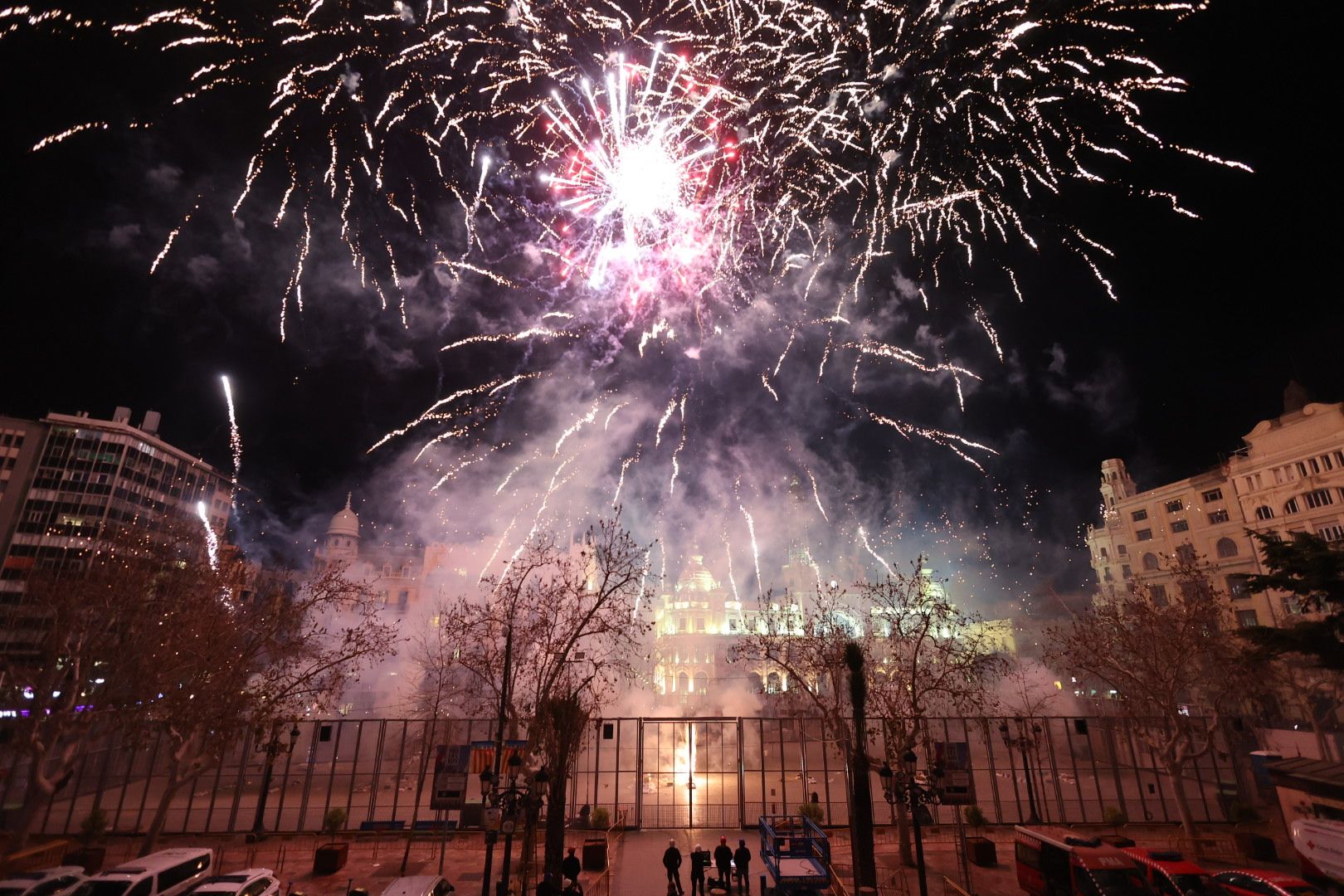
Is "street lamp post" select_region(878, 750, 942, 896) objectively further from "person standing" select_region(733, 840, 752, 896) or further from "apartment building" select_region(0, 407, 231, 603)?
"apartment building" select_region(0, 407, 231, 603)

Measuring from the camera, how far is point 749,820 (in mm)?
33094

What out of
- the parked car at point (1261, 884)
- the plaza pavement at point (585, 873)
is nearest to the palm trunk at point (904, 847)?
the plaza pavement at point (585, 873)

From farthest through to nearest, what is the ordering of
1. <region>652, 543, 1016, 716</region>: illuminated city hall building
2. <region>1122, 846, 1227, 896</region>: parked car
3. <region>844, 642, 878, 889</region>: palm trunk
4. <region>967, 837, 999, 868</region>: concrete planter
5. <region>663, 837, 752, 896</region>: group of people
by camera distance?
<region>652, 543, 1016, 716</region>: illuminated city hall building
<region>967, 837, 999, 868</region>: concrete planter
<region>663, 837, 752, 896</region>: group of people
<region>844, 642, 878, 889</region>: palm trunk
<region>1122, 846, 1227, 896</region>: parked car

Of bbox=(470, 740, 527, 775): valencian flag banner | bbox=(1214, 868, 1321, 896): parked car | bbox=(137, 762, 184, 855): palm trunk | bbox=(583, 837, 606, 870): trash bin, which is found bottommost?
bbox=(583, 837, 606, 870): trash bin

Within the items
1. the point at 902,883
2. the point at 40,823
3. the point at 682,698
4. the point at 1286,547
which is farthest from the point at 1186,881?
the point at 682,698

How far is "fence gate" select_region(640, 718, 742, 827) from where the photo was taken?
101ft

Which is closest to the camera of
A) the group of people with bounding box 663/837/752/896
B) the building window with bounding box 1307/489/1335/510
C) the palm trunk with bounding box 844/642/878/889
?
the palm trunk with bounding box 844/642/878/889

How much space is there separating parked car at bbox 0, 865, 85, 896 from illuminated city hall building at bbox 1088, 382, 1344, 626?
5214cm

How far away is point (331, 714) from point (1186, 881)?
6788 centimetres

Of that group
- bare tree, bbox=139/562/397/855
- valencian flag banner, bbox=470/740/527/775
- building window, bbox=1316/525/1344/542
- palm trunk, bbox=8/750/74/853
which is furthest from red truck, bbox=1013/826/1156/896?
building window, bbox=1316/525/1344/542

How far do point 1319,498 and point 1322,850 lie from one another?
39.9 metres

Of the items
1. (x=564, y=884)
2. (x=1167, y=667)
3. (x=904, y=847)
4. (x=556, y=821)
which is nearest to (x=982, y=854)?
(x=904, y=847)

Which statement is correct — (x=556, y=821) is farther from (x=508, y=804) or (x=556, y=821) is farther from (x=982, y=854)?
(x=982, y=854)

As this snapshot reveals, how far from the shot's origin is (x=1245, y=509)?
50750 millimetres
